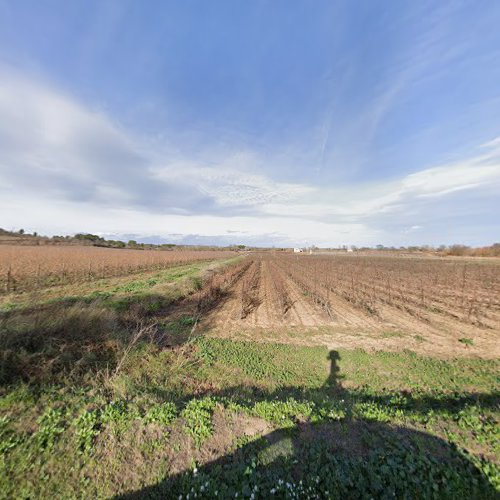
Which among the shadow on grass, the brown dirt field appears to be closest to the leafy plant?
the shadow on grass

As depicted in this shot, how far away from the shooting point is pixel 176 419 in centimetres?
389

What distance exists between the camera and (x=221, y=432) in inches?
146

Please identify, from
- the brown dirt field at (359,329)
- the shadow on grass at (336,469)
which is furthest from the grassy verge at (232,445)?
the brown dirt field at (359,329)

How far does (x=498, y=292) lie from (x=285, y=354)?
68.2 ft

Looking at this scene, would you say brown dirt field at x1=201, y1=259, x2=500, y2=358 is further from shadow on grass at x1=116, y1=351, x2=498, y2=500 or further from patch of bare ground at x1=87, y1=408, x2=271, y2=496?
patch of bare ground at x1=87, y1=408, x2=271, y2=496

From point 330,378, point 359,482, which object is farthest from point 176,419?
point 330,378

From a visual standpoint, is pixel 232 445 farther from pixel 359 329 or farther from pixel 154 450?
pixel 359 329

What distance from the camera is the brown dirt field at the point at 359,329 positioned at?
8773 mm

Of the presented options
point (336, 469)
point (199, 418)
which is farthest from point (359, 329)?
point (199, 418)

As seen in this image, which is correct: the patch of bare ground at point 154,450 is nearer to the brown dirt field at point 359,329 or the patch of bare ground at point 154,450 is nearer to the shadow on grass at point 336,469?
the shadow on grass at point 336,469

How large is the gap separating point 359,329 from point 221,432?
8.55 metres

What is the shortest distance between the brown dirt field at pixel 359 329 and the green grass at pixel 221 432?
2.39 metres

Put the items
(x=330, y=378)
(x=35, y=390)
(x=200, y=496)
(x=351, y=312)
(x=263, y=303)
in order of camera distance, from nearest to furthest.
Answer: (x=200, y=496), (x=35, y=390), (x=330, y=378), (x=351, y=312), (x=263, y=303)

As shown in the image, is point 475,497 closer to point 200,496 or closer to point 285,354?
point 200,496
